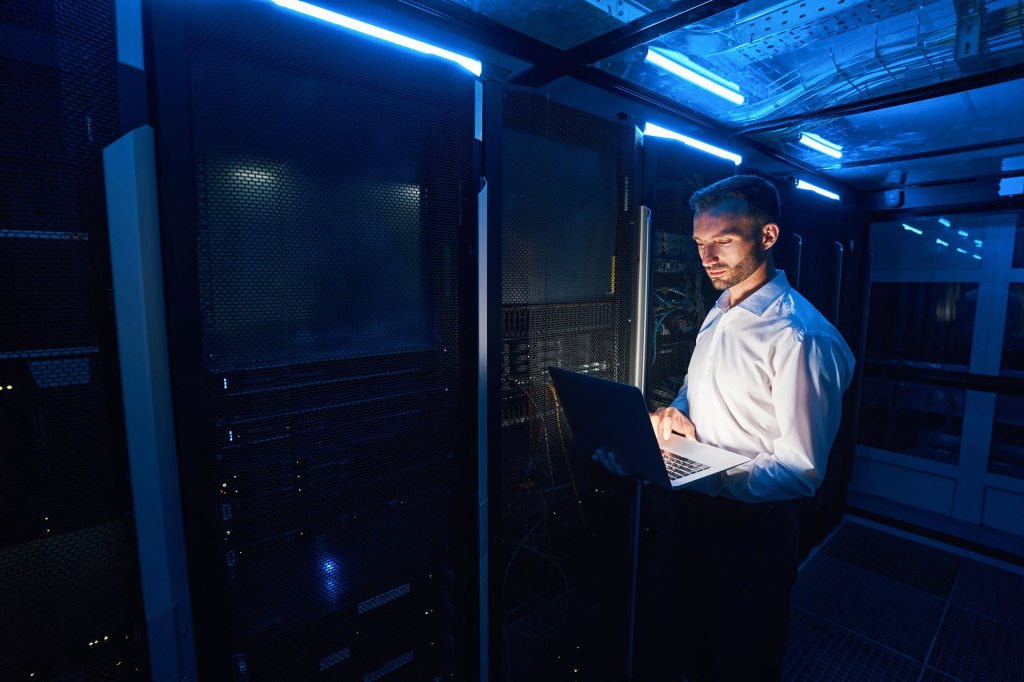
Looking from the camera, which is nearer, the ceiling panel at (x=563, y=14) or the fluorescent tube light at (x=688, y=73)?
the ceiling panel at (x=563, y=14)

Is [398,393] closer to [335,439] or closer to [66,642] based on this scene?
[335,439]

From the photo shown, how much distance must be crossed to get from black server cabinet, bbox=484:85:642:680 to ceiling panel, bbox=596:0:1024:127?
0.34 metres

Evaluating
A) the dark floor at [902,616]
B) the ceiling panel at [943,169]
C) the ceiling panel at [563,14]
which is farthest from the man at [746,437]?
the ceiling panel at [943,169]

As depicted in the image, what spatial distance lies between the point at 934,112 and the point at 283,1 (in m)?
2.31

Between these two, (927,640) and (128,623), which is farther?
(927,640)

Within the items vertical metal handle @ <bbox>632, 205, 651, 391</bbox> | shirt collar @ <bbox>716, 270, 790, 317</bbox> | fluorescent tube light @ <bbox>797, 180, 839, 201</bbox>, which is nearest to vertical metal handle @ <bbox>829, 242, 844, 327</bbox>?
fluorescent tube light @ <bbox>797, 180, 839, 201</bbox>

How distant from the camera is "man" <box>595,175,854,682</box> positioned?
1.25 m

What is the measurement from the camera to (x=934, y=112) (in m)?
1.89

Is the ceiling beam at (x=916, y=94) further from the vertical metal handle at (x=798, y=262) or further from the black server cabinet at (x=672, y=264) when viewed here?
the vertical metal handle at (x=798, y=262)

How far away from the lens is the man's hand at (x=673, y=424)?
1478mm

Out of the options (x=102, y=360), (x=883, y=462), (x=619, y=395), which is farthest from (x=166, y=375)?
(x=883, y=462)

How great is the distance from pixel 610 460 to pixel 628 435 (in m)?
0.17

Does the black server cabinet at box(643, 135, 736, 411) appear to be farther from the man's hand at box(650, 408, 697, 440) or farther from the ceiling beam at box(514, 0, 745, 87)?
the ceiling beam at box(514, 0, 745, 87)

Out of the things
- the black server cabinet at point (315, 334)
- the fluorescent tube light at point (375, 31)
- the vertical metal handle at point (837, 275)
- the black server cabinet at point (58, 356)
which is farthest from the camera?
the vertical metal handle at point (837, 275)
